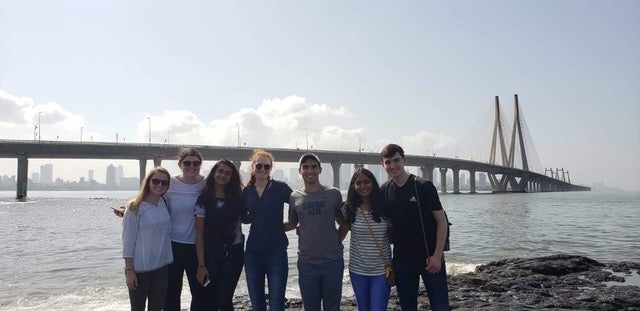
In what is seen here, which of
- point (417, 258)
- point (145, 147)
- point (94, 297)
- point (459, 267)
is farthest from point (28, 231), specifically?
point (145, 147)

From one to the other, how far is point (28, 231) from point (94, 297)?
56.1 ft

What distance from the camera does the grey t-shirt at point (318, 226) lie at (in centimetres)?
435

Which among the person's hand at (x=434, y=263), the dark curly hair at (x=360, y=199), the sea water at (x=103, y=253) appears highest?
the dark curly hair at (x=360, y=199)

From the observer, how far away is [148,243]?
4.32m

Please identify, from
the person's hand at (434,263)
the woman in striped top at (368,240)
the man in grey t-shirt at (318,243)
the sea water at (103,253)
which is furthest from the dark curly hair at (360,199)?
the sea water at (103,253)

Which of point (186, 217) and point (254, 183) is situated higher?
point (254, 183)

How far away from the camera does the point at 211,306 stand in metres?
4.66

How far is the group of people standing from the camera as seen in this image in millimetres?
4328

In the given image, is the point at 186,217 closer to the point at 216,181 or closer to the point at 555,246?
the point at 216,181

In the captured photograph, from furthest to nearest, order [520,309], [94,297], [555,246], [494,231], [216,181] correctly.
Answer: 1. [494,231]
2. [555,246]
3. [94,297]
4. [520,309]
5. [216,181]

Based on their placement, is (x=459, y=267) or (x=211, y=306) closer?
(x=211, y=306)

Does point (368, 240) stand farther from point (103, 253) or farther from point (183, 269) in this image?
point (103, 253)

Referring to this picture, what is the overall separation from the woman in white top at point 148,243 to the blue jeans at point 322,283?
4.54 ft

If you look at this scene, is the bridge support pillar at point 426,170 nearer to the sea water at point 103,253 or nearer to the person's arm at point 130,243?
the sea water at point 103,253
